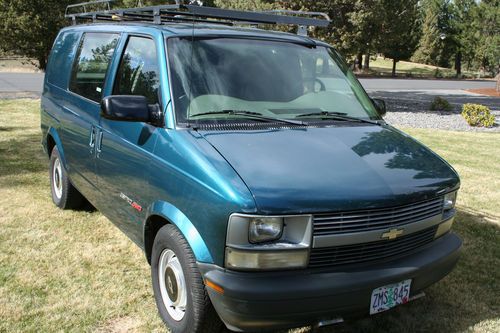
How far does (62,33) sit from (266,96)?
3186 millimetres

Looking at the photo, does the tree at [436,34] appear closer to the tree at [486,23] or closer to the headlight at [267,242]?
the tree at [486,23]

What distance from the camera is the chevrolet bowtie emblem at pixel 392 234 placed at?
2.79 m

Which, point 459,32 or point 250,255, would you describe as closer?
point 250,255

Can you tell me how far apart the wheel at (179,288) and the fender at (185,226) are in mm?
74

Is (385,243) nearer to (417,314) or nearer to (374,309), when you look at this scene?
(374,309)

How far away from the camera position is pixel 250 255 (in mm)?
2514

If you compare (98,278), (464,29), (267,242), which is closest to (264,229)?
(267,242)

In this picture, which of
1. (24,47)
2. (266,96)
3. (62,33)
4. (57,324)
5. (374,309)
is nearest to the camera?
(374,309)

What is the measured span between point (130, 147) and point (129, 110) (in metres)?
0.39

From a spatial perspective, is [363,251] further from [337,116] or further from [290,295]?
[337,116]

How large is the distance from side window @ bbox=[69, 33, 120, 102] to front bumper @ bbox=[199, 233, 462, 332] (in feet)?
7.35

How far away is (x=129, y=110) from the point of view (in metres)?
3.16

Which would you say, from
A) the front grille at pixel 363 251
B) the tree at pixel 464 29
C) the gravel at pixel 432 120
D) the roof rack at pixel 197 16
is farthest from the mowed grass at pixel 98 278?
the tree at pixel 464 29

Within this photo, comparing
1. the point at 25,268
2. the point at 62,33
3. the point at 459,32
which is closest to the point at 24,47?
the point at 62,33
